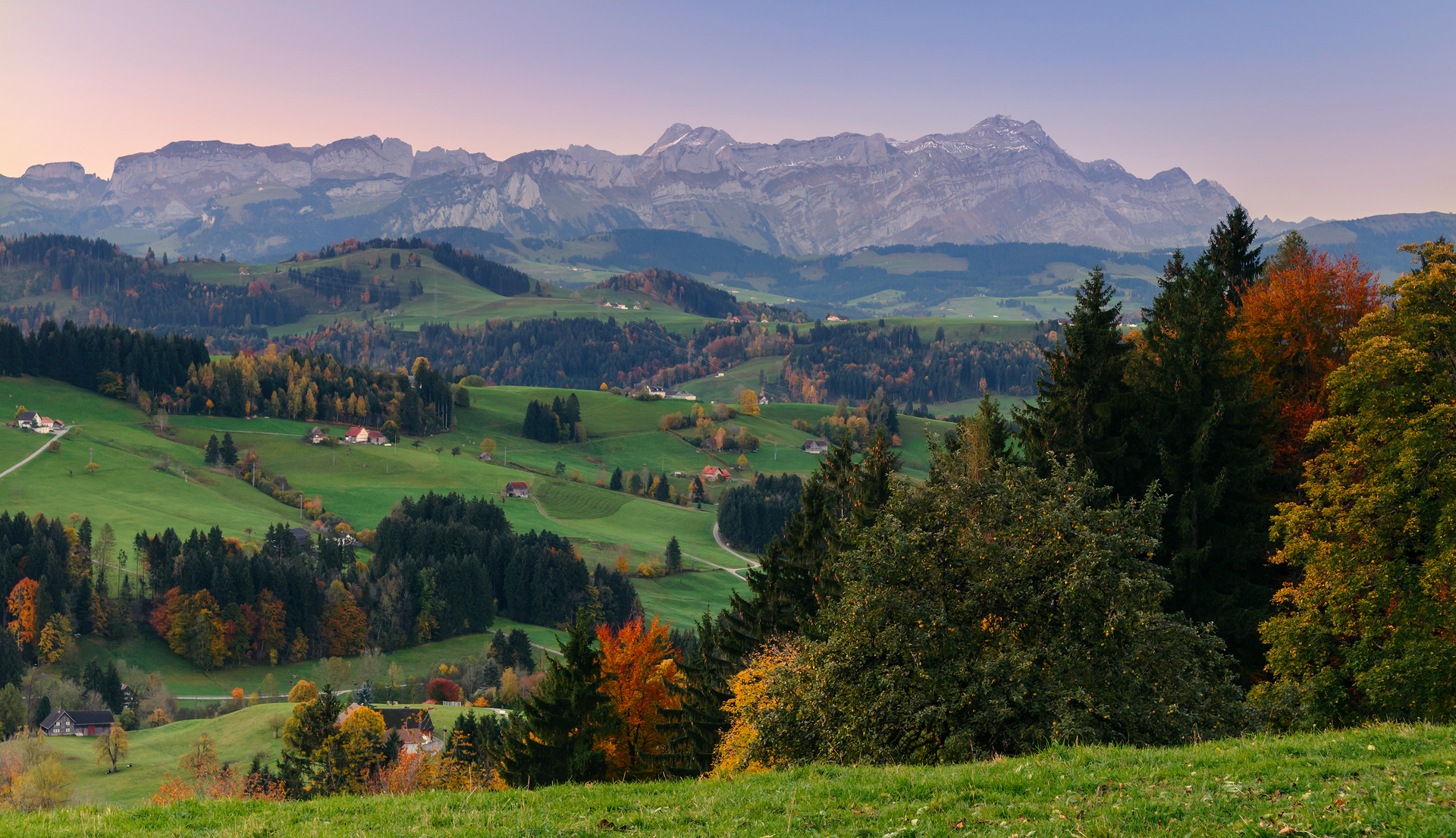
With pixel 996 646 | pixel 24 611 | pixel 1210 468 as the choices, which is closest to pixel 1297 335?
pixel 1210 468

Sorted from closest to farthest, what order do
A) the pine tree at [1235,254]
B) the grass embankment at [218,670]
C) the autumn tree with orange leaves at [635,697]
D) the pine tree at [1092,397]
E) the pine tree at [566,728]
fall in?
the pine tree at [1092,397] → the pine tree at [566,728] → the autumn tree with orange leaves at [635,697] → the pine tree at [1235,254] → the grass embankment at [218,670]

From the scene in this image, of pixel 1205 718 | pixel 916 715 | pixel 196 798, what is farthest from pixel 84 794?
pixel 1205 718

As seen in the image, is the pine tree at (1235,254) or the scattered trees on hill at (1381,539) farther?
the pine tree at (1235,254)

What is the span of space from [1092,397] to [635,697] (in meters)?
37.2

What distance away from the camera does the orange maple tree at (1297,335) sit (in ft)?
152

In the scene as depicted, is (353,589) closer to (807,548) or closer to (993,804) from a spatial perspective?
(807,548)

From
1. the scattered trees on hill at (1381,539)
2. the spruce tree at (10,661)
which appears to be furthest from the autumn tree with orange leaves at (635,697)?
the spruce tree at (10,661)

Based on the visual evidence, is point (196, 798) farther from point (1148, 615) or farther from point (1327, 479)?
point (1327, 479)

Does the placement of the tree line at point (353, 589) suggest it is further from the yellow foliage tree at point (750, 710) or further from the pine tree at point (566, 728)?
the yellow foliage tree at point (750, 710)

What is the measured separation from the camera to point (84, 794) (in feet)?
304

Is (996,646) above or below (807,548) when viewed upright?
above

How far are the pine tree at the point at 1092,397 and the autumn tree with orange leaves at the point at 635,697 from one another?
30.5 metres

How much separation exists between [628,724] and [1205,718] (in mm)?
43712

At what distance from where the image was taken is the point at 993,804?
16766mm
